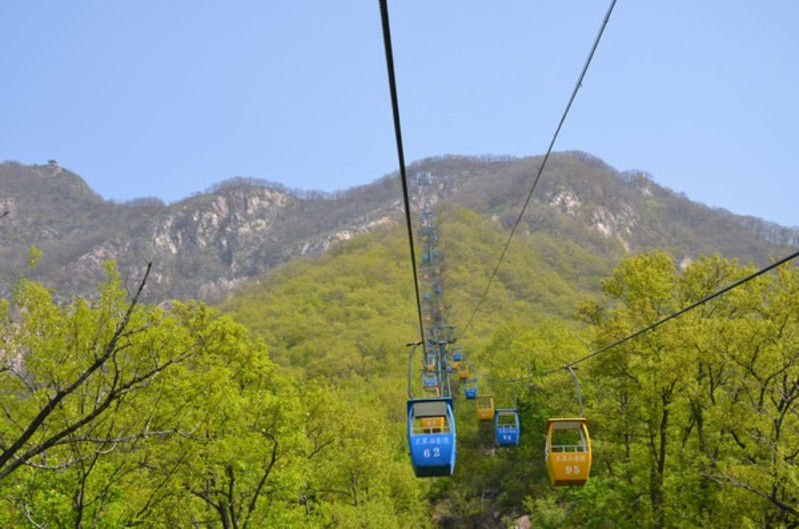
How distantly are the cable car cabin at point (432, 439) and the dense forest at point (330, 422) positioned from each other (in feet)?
13.5

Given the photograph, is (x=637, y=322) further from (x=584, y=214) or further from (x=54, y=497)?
(x=584, y=214)

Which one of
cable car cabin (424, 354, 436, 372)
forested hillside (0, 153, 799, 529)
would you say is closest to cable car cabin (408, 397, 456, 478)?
forested hillside (0, 153, 799, 529)

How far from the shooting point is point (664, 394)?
20172mm

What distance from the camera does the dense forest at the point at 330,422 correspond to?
11625mm

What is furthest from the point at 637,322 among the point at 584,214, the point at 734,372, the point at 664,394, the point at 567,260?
the point at 584,214

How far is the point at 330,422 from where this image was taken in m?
27.0

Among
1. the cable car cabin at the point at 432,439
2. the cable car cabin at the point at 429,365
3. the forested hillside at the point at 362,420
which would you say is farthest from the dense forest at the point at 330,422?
the cable car cabin at the point at 429,365

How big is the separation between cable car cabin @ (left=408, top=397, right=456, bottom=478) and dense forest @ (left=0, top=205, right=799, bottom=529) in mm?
4127

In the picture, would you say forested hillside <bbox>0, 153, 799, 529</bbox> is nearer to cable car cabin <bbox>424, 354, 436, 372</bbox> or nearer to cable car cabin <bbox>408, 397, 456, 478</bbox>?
cable car cabin <bbox>424, 354, 436, 372</bbox>

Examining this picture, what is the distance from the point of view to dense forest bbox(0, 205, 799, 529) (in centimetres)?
1162

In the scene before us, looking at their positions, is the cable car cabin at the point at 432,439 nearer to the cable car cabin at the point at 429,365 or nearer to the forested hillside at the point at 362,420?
the forested hillside at the point at 362,420

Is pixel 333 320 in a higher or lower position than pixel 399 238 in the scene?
lower

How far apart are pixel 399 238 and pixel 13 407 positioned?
120 m

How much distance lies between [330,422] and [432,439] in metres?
13.5
